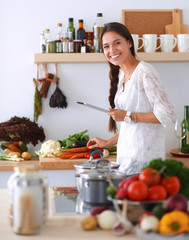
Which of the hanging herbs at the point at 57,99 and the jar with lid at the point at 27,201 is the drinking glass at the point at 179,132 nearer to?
the hanging herbs at the point at 57,99

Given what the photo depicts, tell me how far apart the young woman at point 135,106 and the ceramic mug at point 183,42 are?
1.21m

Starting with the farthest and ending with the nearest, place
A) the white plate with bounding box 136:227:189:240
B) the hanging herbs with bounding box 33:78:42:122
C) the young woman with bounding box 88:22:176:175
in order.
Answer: the hanging herbs with bounding box 33:78:42:122, the young woman with bounding box 88:22:176:175, the white plate with bounding box 136:227:189:240

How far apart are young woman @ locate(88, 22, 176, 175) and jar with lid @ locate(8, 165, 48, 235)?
1.06 m

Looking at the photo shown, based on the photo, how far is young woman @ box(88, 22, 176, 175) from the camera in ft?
7.28

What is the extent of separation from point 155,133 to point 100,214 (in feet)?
3.68

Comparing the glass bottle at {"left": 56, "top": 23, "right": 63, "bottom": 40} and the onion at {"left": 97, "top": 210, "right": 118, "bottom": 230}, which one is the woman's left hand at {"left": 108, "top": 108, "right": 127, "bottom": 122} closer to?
the onion at {"left": 97, "top": 210, "right": 118, "bottom": 230}

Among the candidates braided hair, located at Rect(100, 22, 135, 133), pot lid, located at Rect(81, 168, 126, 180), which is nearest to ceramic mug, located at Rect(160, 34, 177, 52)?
braided hair, located at Rect(100, 22, 135, 133)

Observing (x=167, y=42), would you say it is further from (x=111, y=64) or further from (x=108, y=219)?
(x=108, y=219)

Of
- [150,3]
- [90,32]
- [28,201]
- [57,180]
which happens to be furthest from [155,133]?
[150,3]

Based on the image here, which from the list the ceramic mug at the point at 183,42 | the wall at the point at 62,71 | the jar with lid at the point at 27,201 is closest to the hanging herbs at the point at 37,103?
the wall at the point at 62,71

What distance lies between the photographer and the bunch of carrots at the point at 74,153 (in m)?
3.22

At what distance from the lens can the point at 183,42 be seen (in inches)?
140

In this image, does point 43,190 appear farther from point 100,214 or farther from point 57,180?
point 57,180

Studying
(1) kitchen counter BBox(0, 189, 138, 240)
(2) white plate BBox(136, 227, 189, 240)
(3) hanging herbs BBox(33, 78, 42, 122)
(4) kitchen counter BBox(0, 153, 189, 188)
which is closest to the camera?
(2) white plate BBox(136, 227, 189, 240)
